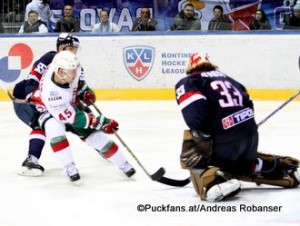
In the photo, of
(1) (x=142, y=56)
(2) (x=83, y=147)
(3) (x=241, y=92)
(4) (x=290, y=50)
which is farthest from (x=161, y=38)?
(3) (x=241, y=92)

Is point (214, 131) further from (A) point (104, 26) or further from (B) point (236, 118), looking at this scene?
(A) point (104, 26)

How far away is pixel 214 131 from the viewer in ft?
12.4

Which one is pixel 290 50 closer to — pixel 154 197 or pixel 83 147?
pixel 83 147

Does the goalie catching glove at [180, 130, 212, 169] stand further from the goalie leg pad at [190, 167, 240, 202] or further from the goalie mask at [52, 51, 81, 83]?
the goalie mask at [52, 51, 81, 83]

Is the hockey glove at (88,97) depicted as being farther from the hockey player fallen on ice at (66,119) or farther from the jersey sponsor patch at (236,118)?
the jersey sponsor patch at (236,118)

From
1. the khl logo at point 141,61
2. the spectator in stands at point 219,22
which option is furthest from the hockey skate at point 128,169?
the spectator in stands at point 219,22

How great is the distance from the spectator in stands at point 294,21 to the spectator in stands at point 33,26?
279 cm

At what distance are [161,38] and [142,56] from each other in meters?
0.30

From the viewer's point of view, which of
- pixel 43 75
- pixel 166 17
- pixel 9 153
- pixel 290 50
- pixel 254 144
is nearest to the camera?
pixel 254 144

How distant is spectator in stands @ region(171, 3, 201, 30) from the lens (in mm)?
8312

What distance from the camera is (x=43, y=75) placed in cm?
439

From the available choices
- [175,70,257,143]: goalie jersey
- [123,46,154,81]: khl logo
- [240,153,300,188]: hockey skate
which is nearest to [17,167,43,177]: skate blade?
[175,70,257,143]: goalie jersey

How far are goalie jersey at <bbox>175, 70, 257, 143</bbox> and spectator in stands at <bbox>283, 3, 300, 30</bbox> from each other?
4539 millimetres

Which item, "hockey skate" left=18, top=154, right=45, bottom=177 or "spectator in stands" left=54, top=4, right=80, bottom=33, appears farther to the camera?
"spectator in stands" left=54, top=4, right=80, bottom=33
